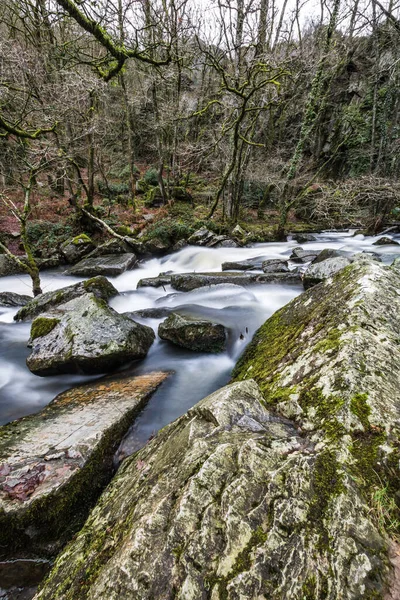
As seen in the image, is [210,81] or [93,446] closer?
[93,446]

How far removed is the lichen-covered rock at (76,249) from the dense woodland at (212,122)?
1358mm

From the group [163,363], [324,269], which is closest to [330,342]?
[163,363]

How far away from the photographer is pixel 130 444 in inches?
118

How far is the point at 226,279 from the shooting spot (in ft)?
25.5

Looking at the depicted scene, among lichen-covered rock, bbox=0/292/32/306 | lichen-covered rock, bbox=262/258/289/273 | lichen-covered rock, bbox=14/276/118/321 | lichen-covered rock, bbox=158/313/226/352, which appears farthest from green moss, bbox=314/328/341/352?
lichen-covered rock, bbox=0/292/32/306

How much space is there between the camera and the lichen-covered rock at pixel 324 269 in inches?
228

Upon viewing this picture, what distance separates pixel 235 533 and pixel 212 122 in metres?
22.7

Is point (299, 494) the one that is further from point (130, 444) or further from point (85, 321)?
point (85, 321)

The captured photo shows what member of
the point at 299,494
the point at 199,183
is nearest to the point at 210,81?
the point at 199,183

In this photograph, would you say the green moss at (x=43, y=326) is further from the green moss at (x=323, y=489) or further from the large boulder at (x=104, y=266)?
the large boulder at (x=104, y=266)

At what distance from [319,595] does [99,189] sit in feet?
69.5

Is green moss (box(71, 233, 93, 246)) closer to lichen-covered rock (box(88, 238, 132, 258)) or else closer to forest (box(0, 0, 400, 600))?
lichen-covered rock (box(88, 238, 132, 258))

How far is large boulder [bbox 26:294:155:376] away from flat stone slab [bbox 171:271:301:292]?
3.23 m

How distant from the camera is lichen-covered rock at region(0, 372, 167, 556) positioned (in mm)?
2100
